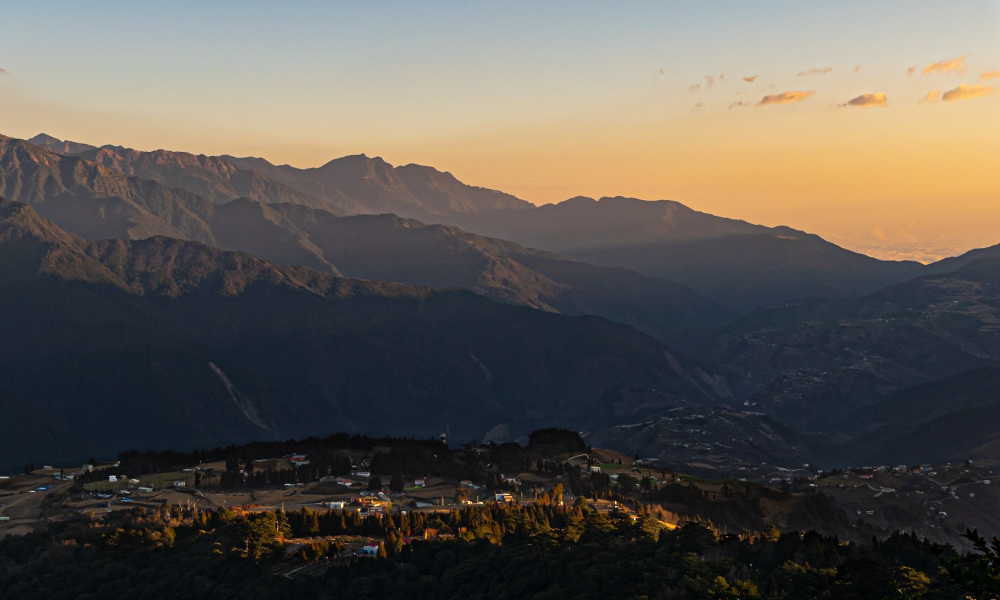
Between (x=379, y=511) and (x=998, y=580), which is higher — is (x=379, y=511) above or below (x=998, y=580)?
below

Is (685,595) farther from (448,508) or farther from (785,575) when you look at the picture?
(448,508)

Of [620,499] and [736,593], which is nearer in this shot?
[736,593]

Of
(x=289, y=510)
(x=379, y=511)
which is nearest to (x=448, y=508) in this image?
(x=379, y=511)

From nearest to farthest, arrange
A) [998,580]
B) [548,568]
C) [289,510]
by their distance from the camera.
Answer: [998,580]
[548,568]
[289,510]

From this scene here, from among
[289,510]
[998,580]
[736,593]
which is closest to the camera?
[998,580]

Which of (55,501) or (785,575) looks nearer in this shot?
(785,575)

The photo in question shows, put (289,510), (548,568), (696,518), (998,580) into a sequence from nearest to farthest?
(998,580)
(548,568)
(289,510)
(696,518)

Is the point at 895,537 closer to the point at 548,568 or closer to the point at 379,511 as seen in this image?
the point at 548,568

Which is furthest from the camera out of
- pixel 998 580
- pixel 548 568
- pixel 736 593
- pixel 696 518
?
pixel 696 518

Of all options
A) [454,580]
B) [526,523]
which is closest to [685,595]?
[454,580]
